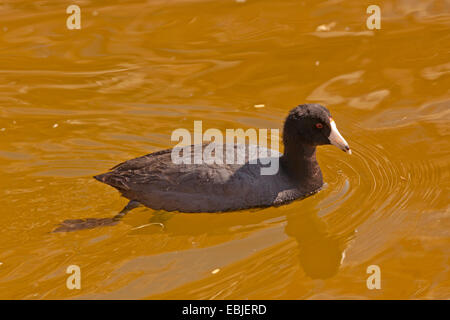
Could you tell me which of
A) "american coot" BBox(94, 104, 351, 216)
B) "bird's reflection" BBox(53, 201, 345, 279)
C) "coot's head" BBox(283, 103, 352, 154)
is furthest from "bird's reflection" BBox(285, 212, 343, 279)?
"coot's head" BBox(283, 103, 352, 154)

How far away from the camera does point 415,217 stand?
6.27 m

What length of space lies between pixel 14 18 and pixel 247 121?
4.50 metres

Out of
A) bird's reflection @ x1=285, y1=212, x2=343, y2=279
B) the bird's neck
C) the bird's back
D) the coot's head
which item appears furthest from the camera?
the bird's neck

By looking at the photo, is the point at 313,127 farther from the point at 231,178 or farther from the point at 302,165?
the point at 231,178

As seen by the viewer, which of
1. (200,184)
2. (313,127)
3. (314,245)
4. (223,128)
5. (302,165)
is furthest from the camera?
(223,128)

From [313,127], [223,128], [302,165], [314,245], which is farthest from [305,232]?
[223,128]

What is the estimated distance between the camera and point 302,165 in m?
6.65

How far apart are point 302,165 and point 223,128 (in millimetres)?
1531

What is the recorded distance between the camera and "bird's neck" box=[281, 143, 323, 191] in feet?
21.8

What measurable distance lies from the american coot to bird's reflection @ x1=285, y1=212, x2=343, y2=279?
266mm

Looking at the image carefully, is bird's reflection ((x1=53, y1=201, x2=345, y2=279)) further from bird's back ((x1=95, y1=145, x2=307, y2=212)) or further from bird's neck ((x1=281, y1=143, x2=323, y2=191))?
bird's neck ((x1=281, y1=143, x2=323, y2=191))
